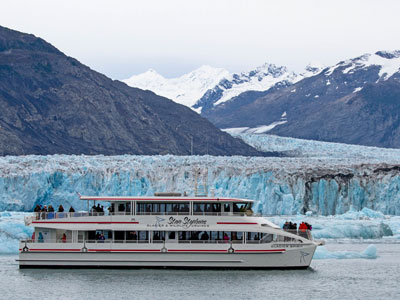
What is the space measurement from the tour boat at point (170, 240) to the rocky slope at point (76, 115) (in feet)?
285

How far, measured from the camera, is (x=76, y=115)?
14300cm

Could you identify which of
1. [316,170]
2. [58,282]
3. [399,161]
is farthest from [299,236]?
[399,161]

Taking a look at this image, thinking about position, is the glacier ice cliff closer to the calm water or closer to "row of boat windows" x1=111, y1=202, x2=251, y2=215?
"row of boat windows" x1=111, y1=202, x2=251, y2=215

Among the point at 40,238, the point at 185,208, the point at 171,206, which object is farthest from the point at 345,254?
the point at 40,238

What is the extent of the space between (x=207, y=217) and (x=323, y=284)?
6.13m

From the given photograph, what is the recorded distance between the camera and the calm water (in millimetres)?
33344

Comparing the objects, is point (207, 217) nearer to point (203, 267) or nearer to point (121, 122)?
point (203, 267)

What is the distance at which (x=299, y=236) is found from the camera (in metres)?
38.5

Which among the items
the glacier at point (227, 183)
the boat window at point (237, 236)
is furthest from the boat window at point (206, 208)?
the glacier at point (227, 183)

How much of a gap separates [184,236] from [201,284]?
12.7ft

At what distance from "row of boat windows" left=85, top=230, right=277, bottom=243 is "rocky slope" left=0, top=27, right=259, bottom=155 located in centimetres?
8735

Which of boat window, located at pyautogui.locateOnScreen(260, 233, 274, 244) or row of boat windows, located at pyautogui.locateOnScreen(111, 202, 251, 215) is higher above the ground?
row of boat windows, located at pyautogui.locateOnScreen(111, 202, 251, 215)

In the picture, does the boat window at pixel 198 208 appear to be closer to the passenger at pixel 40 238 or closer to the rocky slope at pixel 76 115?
the passenger at pixel 40 238

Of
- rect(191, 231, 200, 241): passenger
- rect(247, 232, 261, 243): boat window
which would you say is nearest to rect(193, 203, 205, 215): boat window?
rect(191, 231, 200, 241): passenger
